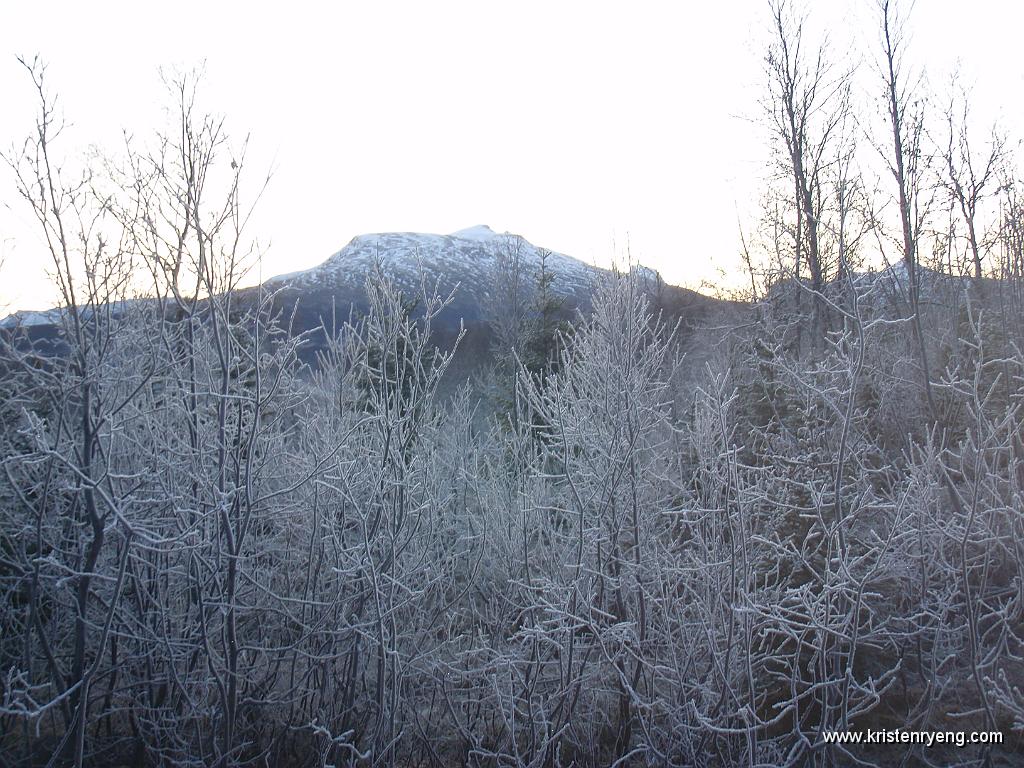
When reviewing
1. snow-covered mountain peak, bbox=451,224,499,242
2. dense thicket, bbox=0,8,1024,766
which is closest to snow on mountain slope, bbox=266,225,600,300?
snow-covered mountain peak, bbox=451,224,499,242

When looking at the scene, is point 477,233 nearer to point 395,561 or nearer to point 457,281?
point 457,281

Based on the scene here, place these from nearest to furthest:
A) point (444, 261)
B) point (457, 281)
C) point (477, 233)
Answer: point (457, 281) → point (444, 261) → point (477, 233)

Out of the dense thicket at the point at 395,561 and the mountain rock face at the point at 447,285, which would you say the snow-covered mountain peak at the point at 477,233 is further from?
the dense thicket at the point at 395,561

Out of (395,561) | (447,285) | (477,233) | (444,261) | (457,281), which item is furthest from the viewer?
(477,233)

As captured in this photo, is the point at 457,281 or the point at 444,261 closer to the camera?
the point at 457,281

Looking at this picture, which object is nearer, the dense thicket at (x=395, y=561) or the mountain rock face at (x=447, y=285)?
the dense thicket at (x=395, y=561)

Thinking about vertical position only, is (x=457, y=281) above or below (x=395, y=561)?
above

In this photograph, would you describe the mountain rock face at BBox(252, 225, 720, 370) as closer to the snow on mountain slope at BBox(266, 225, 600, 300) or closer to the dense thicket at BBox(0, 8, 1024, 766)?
the snow on mountain slope at BBox(266, 225, 600, 300)

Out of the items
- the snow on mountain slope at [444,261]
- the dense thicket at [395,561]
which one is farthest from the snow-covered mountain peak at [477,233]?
the dense thicket at [395,561]

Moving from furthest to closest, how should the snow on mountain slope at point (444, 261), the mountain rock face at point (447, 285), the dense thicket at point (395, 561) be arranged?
the snow on mountain slope at point (444, 261) < the mountain rock face at point (447, 285) < the dense thicket at point (395, 561)

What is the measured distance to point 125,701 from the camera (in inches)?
263

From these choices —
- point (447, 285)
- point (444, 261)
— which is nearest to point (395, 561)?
point (447, 285)

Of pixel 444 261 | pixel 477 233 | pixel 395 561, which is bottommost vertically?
pixel 395 561

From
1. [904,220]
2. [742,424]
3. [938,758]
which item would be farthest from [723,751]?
[904,220]
